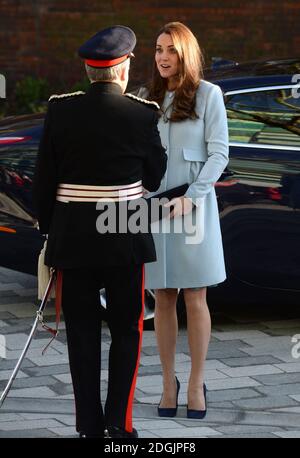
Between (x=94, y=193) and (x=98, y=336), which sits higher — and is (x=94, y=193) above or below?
above

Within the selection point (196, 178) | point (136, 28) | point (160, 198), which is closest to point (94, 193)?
point (160, 198)

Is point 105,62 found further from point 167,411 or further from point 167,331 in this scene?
point 167,411

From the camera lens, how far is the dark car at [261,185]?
22.9ft

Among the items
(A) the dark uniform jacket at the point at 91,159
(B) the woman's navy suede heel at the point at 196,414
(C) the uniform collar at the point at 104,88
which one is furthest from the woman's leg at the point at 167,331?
(C) the uniform collar at the point at 104,88

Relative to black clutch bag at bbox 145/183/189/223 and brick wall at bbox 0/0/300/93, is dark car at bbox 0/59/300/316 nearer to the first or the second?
black clutch bag at bbox 145/183/189/223

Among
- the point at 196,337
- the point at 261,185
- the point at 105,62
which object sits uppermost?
the point at 105,62

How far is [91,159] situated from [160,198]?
75cm

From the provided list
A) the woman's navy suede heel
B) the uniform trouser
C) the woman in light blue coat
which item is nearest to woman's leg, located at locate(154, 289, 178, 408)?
the woman in light blue coat

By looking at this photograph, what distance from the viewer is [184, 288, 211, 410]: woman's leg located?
18.8 feet

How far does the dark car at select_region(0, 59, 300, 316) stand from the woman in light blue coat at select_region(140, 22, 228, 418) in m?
1.26

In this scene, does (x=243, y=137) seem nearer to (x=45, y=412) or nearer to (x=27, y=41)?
(x=45, y=412)

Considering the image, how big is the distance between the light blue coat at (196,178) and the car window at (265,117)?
57.6 inches

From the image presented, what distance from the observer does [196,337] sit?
18.8 ft

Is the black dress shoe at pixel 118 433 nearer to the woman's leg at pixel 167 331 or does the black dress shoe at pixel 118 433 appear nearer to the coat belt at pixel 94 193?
the woman's leg at pixel 167 331
